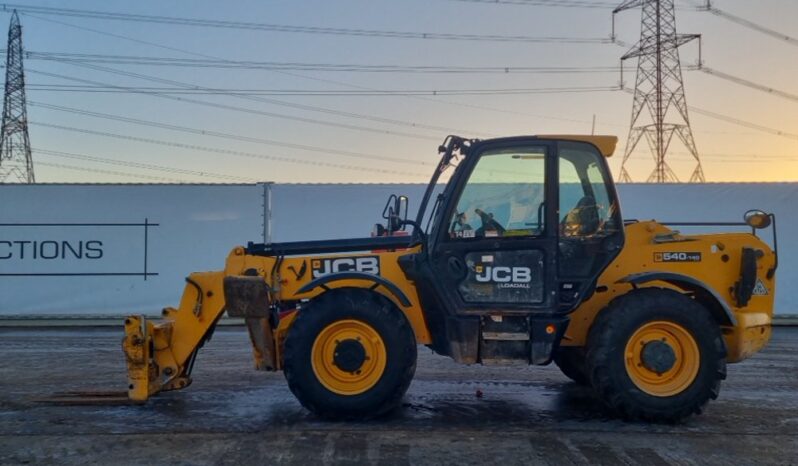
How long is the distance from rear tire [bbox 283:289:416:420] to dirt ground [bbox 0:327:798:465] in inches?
7.4

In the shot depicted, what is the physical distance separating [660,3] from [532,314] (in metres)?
23.9

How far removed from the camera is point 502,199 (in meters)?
5.56

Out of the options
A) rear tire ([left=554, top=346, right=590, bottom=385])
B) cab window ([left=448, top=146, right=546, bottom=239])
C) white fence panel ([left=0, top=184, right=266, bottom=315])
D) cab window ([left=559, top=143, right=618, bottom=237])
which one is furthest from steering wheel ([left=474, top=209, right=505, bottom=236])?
white fence panel ([left=0, top=184, right=266, bottom=315])

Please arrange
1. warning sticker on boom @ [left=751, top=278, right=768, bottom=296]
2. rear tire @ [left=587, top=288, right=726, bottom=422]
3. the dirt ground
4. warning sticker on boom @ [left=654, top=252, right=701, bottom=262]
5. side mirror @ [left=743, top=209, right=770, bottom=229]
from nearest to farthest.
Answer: the dirt ground < rear tire @ [left=587, top=288, right=726, bottom=422] < warning sticker on boom @ [left=654, top=252, right=701, bottom=262] < warning sticker on boom @ [left=751, top=278, right=768, bottom=296] < side mirror @ [left=743, top=209, right=770, bottom=229]

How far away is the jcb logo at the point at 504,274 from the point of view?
550 cm

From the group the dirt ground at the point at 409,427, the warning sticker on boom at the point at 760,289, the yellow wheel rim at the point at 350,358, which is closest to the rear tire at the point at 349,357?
the yellow wheel rim at the point at 350,358

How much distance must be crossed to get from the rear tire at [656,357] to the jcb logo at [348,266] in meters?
1.86

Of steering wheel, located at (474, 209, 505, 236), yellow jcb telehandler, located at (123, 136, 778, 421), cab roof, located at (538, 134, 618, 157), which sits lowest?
yellow jcb telehandler, located at (123, 136, 778, 421)

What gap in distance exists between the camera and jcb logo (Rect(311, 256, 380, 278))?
230 inches

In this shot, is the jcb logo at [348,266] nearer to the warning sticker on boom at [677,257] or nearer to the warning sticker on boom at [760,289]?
the warning sticker on boom at [677,257]

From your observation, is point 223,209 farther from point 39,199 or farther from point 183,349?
point 183,349

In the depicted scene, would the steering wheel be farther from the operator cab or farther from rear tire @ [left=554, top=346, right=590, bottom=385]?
rear tire @ [left=554, top=346, right=590, bottom=385]

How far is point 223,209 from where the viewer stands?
13.9 metres

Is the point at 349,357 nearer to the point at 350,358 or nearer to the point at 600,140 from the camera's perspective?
the point at 350,358
